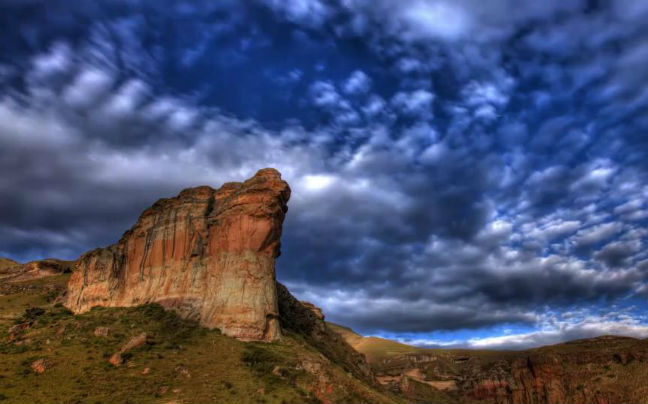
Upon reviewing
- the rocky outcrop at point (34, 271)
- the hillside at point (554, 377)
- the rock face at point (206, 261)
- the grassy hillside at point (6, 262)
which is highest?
the grassy hillside at point (6, 262)

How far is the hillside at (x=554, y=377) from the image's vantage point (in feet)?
300

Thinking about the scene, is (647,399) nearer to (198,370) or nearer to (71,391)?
(198,370)

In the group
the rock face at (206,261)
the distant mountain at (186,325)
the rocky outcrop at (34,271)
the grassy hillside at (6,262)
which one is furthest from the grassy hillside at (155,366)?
the grassy hillside at (6,262)

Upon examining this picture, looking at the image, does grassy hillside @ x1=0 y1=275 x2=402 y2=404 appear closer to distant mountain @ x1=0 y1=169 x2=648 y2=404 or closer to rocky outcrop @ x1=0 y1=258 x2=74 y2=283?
distant mountain @ x1=0 y1=169 x2=648 y2=404

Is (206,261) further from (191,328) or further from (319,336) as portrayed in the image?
(319,336)

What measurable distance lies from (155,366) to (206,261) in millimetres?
17567

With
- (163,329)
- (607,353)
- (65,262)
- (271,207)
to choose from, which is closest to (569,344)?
(607,353)

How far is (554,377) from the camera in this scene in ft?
364

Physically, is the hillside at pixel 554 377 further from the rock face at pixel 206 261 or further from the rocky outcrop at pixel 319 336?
the rock face at pixel 206 261

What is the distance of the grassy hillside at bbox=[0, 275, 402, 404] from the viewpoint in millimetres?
42688

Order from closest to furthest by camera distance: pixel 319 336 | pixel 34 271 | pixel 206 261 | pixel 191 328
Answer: pixel 191 328 → pixel 206 261 → pixel 319 336 → pixel 34 271

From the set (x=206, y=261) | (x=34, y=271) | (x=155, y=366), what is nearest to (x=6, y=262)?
(x=34, y=271)

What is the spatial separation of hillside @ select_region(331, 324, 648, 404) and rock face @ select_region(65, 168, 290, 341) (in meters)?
74.7

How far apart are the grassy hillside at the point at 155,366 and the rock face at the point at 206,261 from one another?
3.14 metres
